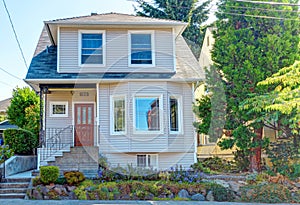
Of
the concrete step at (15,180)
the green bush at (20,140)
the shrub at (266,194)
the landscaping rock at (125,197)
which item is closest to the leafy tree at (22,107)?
the green bush at (20,140)

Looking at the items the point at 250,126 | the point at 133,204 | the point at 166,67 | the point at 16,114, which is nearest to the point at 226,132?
the point at 250,126

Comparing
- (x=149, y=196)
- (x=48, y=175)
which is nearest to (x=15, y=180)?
(x=48, y=175)

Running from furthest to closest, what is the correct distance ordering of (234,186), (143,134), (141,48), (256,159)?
(141,48) < (256,159) < (143,134) < (234,186)

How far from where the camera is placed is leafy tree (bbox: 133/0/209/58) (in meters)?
26.8

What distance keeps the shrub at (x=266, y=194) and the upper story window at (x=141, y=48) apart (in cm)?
660

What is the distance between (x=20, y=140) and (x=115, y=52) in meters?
5.64

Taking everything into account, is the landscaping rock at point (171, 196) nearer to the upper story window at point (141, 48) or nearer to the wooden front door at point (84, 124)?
the wooden front door at point (84, 124)

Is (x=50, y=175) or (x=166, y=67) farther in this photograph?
(x=166, y=67)

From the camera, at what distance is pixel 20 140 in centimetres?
1470

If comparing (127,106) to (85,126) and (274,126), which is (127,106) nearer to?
(85,126)

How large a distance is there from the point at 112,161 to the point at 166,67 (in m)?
4.52

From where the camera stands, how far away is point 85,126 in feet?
49.2

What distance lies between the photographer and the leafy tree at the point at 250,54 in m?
12.9

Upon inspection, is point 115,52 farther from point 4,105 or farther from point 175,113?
point 4,105
